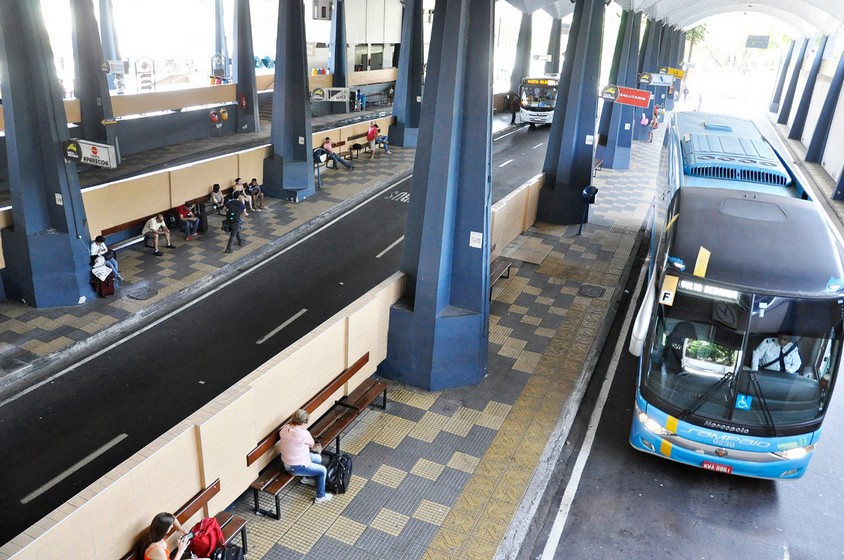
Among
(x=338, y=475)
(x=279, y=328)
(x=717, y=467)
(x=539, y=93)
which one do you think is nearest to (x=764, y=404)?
(x=717, y=467)

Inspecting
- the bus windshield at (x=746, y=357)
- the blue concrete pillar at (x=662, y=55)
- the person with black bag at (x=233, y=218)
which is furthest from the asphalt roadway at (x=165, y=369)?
the blue concrete pillar at (x=662, y=55)

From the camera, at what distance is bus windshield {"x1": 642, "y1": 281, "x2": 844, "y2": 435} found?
25.4 ft

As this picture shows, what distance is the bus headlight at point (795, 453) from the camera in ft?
26.8

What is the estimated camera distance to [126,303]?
42.8ft

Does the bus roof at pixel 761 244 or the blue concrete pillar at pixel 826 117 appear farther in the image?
the blue concrete pillar at pixel 826 117

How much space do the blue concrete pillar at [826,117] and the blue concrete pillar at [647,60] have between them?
7.79m

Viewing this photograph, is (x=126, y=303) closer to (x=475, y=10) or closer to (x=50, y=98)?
(x=50, y=98)

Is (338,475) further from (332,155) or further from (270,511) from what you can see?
(332,155)

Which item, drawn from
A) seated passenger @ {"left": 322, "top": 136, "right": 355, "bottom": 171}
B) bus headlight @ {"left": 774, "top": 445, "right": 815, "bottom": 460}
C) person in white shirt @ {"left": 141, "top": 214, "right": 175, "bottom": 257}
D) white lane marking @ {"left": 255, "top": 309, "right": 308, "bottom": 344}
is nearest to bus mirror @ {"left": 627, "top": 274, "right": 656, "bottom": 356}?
bus headlight @ {"left": 774, "top": 445, "right": 815, "bottom": 460}

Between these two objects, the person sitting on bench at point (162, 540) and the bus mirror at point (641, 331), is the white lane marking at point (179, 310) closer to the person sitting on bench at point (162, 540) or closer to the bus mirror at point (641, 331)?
the person sitting on bench at point (162, 540)

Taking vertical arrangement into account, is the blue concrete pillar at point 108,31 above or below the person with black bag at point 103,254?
→ above

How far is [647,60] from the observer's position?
113 feet

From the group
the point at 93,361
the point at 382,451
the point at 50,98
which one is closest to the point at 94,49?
the point at 50,98

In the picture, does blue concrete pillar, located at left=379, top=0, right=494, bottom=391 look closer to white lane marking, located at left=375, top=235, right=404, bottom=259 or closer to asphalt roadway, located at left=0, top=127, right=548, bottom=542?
asphalt roadway, located at left=0, top=127, right=548, bottom=542
